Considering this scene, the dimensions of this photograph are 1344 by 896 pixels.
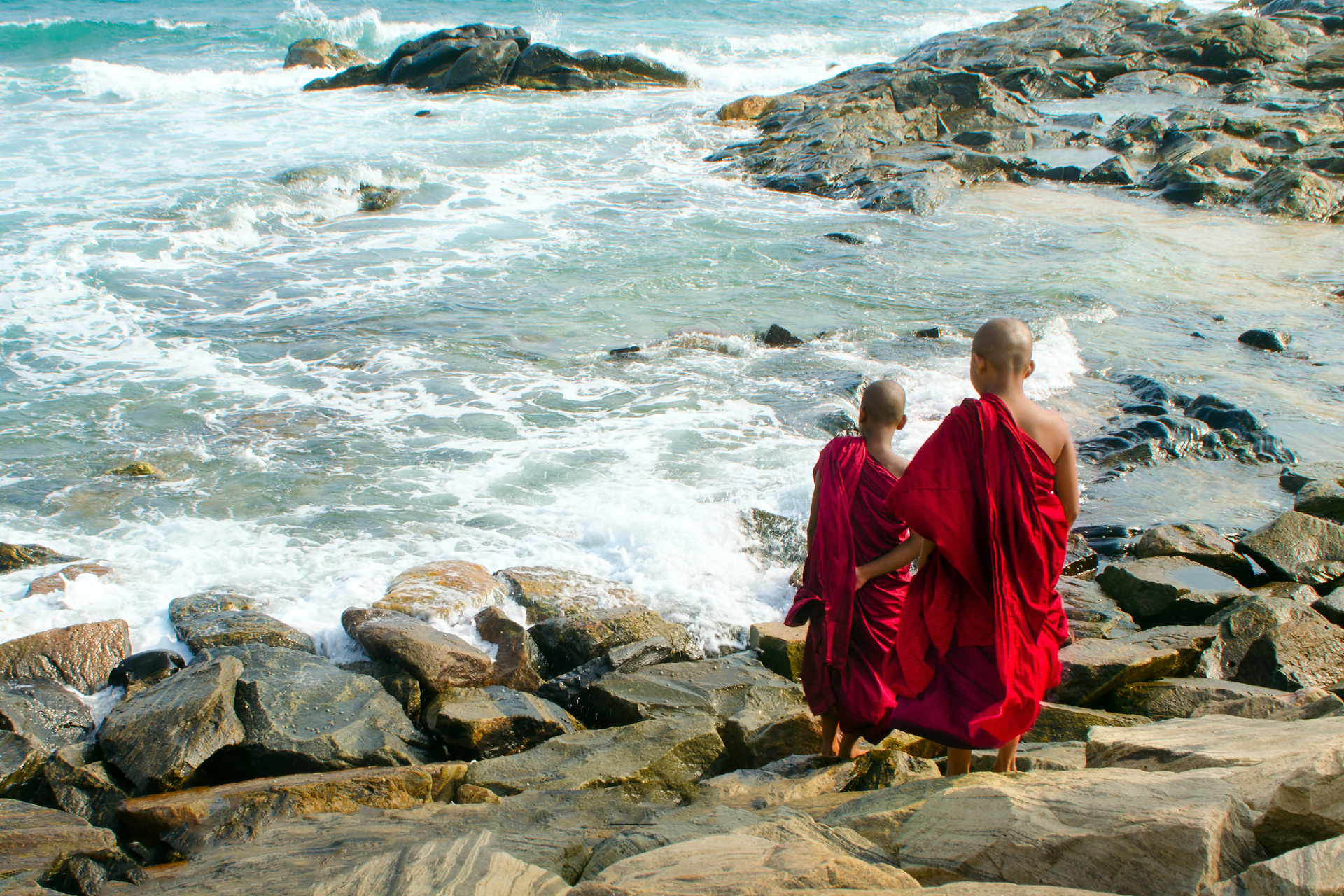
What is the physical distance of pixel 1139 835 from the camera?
2283 millimetres

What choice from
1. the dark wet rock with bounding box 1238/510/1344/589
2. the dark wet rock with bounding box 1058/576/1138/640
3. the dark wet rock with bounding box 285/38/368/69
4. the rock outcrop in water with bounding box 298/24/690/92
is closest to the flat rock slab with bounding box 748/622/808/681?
the dark wet rock with bounding box 1058/576/1138/640

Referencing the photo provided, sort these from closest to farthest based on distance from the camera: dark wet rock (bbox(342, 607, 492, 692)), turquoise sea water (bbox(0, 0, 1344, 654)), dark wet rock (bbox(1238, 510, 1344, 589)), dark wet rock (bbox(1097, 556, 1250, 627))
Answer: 1. dark wet rock (bbox(342, 607, 492, 692))
2. dark wet rock (bbox(1097, 556, 1250, 627))
3. dark wet rock (bbox(1238, 510, 1344, 589))
4. turquoise sea water (bbox(0, 0, 1344, 654))

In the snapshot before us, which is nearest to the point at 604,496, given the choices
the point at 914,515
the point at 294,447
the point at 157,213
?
the point at 294,447

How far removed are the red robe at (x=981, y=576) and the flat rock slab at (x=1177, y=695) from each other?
113 centimetres

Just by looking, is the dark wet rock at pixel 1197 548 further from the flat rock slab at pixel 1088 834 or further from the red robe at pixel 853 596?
the flat rock slab at pixel 1088 834

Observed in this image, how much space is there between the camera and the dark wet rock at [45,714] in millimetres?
3920

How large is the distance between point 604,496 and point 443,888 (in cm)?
457

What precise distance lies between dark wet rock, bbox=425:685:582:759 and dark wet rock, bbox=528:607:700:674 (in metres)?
0.63

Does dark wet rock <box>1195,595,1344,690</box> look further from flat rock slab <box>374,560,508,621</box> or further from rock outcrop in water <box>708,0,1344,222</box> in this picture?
rock outcrop in water <box>708,0,1344,222</box>

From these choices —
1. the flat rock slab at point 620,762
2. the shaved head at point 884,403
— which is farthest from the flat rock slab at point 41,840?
the shaved head at point 884,403

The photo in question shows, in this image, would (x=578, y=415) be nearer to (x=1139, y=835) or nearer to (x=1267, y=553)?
(x=1267, y=553)

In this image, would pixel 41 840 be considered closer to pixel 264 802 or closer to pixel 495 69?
pixel 264 802

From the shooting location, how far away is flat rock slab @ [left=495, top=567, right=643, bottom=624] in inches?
215

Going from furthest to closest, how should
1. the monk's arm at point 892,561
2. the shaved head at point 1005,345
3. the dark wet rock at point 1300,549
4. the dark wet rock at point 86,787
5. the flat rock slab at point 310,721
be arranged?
the dark wet rock at point 1300,549 → the flat rock slab at point 310,721 → the dark wet rock at point 86,787 → the monk's arm at point 892,561 → the shaved head at point 1005,345
